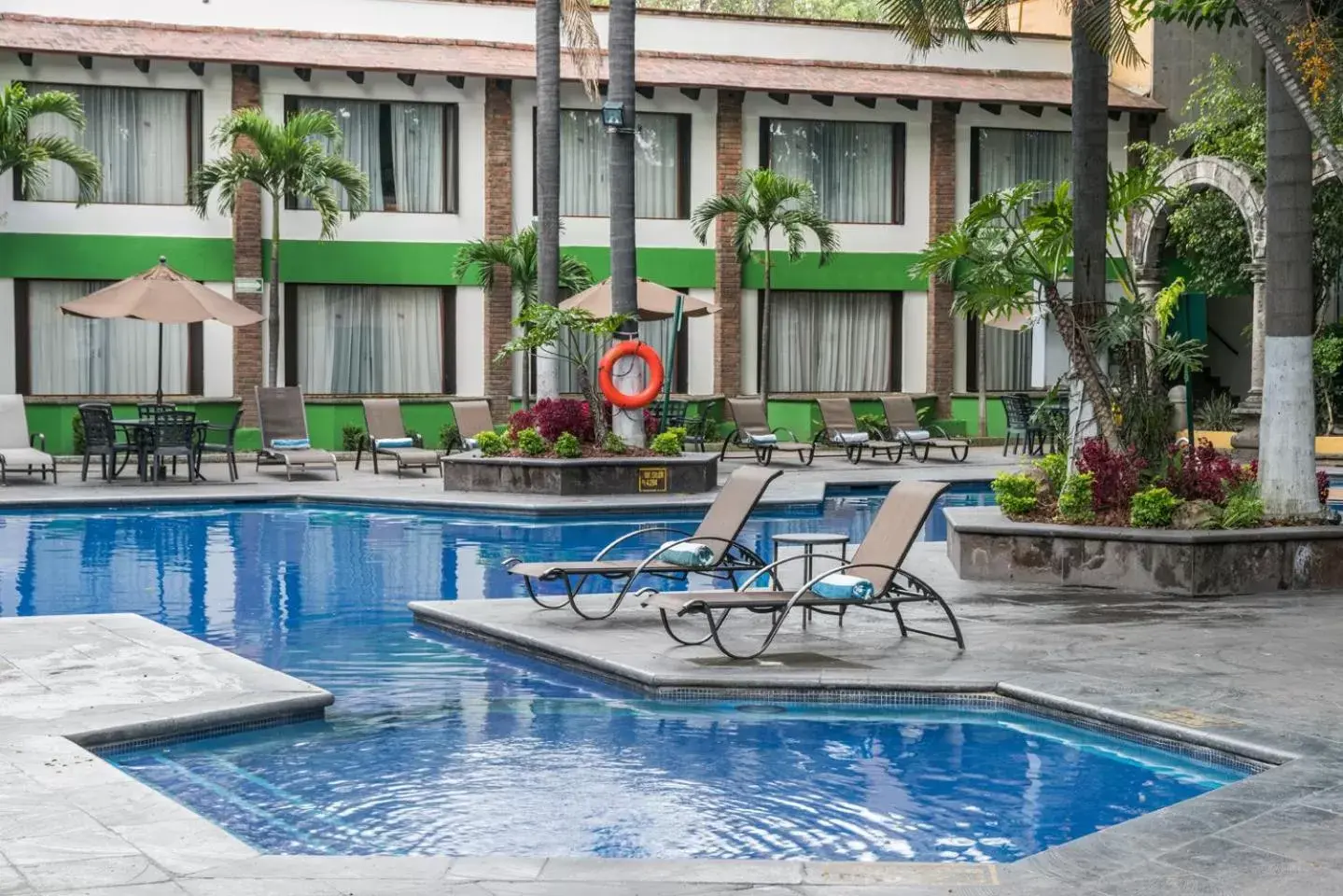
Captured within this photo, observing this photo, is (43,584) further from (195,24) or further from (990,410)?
(990,410)

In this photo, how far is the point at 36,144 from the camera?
24.8 m

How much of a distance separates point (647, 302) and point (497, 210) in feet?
16.9

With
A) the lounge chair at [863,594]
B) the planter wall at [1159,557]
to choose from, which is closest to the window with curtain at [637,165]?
the planter wall at [1159,557]

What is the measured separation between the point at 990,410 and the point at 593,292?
10516 mm

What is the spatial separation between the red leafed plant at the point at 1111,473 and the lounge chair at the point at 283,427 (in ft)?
42.2

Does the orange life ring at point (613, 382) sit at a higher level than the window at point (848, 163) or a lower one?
lower

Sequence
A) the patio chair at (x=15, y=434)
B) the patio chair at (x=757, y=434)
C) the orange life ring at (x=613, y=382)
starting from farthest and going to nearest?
1. the patio chair at (x=757, y=434)
2. the patio chair at (x=15, y=434)
3. the orange life ring at (x=613, y=382)

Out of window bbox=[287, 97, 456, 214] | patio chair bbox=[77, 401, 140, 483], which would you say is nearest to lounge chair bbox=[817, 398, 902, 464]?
window bbox=[287, 97, 456, 214]

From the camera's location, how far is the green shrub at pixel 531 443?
Answer: 2208 cm

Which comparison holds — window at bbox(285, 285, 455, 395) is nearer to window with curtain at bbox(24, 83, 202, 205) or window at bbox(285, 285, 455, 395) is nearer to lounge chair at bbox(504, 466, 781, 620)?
window with curtain at bbox(24, 83, 202, 205)

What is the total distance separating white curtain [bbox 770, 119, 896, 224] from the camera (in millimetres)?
32594

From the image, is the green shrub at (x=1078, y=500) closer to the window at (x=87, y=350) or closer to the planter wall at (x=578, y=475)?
the planter wall at (x=578, y=475)

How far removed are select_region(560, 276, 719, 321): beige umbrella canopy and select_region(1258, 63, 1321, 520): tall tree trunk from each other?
489 inches

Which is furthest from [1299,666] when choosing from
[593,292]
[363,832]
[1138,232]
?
[1138,232]
